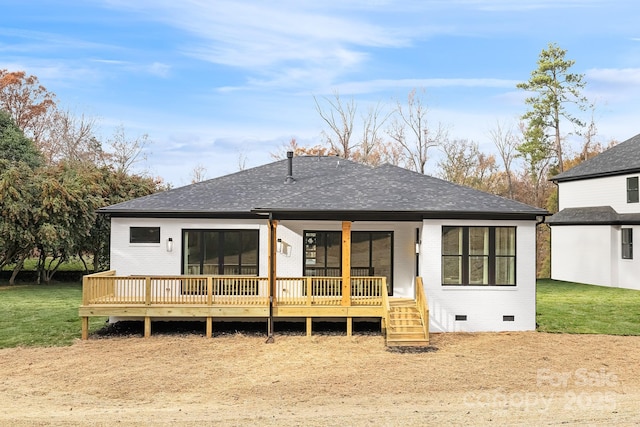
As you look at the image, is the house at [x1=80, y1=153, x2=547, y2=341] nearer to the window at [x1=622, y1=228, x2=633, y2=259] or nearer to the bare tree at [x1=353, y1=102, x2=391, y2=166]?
the window at [x1=622, y1=228, x2=633, y2=259]

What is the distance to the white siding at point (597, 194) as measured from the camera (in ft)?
103

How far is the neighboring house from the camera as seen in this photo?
3089 cm

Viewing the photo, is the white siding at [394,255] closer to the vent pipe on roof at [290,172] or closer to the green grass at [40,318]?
the green grass at [40,318]

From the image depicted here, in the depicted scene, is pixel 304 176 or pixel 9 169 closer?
pixel 304 176

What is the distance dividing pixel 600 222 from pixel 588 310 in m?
10.7

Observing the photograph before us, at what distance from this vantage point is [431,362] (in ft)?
46.0

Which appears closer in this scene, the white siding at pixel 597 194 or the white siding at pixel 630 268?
the white siding at pixel 630 268

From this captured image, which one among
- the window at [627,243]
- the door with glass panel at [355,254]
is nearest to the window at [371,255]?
the door with glass panel at [355,254]

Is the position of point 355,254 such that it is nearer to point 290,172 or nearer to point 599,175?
point 290,172

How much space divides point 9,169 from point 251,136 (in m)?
25.7

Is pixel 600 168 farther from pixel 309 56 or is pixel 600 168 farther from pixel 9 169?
pixel 9 169

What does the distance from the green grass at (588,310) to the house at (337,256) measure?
202cm

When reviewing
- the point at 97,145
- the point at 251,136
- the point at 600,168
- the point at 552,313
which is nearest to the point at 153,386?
the point at 552,313

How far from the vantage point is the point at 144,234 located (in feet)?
64.5
